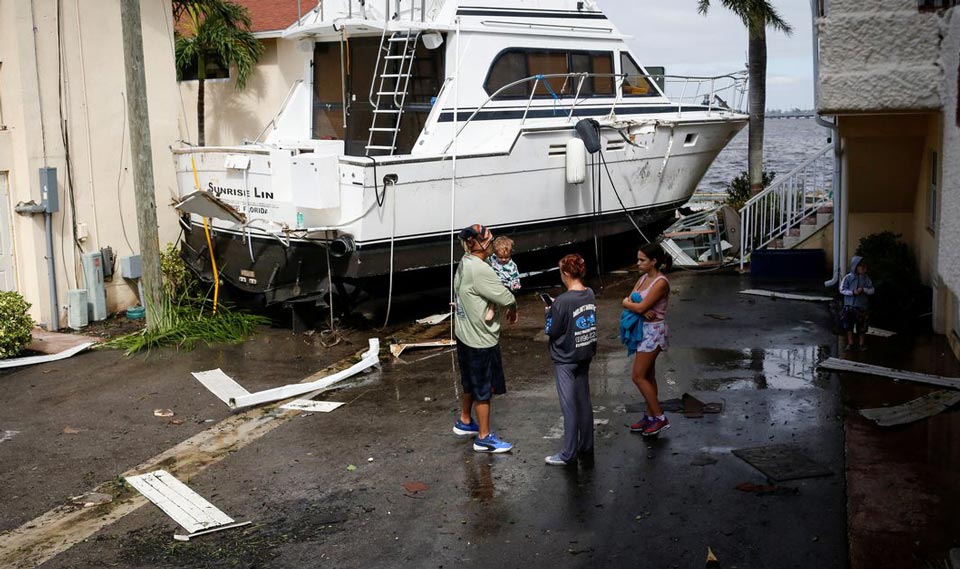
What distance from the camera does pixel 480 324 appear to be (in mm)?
7586

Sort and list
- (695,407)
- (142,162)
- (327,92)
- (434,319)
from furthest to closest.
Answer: (327,92)
(434,319)
(142,162)
(695,407)

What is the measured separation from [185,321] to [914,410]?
8.25m

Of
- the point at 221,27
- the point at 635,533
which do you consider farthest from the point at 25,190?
the point at 635,533

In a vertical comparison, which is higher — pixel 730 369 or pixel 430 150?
pixel 430 150

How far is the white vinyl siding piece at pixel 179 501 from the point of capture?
664cm

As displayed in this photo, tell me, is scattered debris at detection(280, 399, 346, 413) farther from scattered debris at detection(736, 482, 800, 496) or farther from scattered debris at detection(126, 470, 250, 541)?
scattered debris at detection(736, 482, 800, 496)

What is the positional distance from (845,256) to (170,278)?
28.9 ft

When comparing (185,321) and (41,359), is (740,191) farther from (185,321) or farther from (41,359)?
(41,359)

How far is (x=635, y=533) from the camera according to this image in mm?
6195

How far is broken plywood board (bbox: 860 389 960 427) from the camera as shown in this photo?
25.8 feet

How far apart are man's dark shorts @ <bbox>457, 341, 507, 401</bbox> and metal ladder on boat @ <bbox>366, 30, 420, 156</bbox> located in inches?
225

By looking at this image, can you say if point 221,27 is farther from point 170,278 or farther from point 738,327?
point 738,327

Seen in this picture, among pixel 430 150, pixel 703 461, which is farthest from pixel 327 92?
pixel 703 461

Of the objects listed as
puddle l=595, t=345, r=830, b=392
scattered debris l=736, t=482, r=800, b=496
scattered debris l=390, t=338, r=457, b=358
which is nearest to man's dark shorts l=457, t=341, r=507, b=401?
scattered debris l=736, t=482, r=800, b=496
